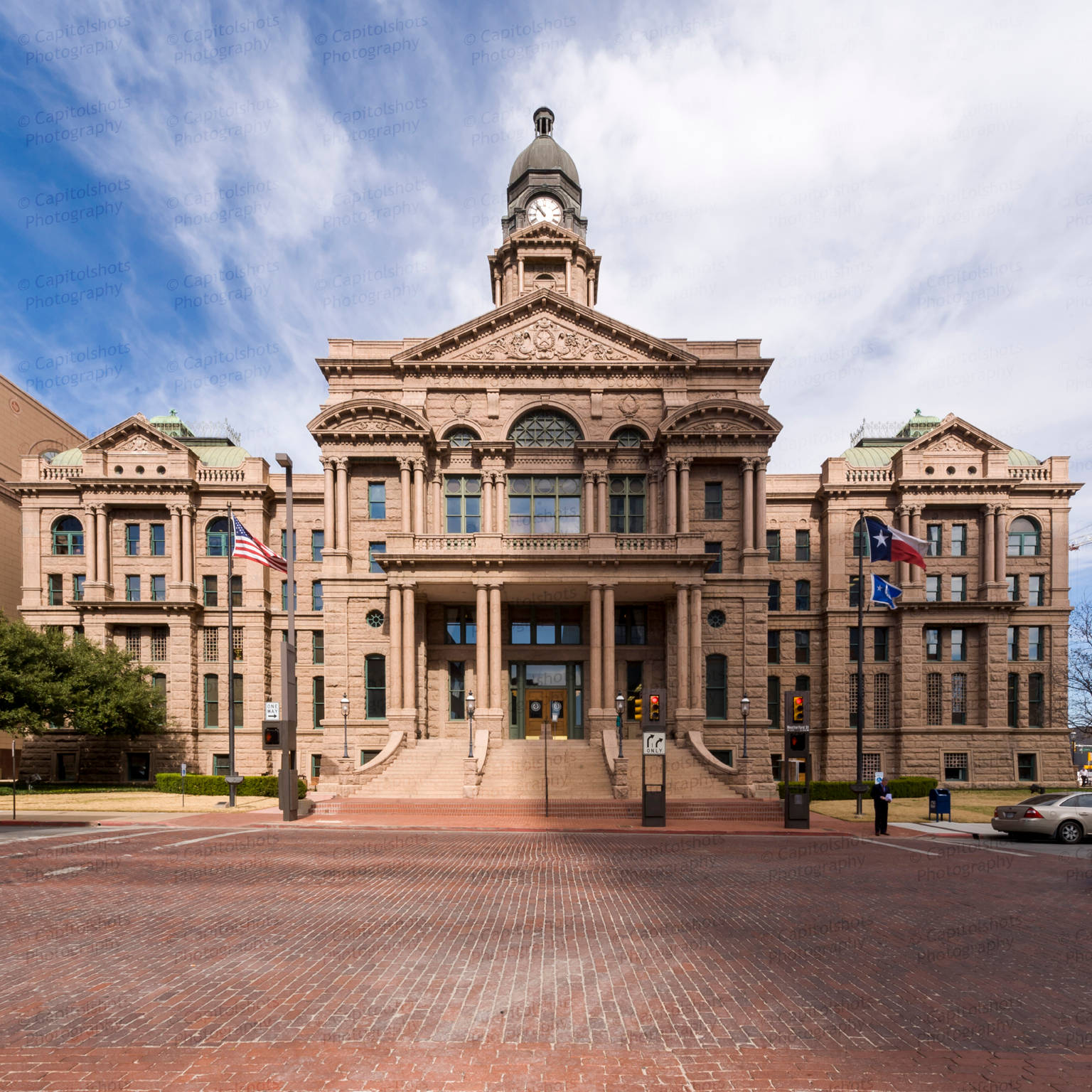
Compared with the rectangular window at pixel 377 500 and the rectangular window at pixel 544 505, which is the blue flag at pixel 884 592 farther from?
the rectangular window at pixel 377 500

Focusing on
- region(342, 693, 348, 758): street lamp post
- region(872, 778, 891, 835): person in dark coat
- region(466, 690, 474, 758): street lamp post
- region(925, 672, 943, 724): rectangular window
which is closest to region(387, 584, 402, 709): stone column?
region(342, 693, 348, 758): street lamp post

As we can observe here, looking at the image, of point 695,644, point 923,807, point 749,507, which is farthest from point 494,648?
point 923,807

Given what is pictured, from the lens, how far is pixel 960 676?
4066 cm

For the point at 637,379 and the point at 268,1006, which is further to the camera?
the point at 637,379

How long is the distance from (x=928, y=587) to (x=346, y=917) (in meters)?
39.9

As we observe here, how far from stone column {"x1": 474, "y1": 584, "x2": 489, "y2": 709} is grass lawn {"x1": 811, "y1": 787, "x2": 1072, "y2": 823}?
15238mm

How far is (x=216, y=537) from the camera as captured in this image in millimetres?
41531

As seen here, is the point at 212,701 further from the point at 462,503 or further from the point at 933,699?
the point at 933,699

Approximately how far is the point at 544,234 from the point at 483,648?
1209 inches

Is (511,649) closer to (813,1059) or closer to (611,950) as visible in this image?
(611,950)

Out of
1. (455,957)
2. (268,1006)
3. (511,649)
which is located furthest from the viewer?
(511,649)

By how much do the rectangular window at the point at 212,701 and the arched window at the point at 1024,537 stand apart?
48.2 m

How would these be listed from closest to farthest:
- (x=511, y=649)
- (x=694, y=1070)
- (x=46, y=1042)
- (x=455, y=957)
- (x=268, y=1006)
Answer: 1. (x=694, y=1070)
2. (x=46, y=1042)
3. (x=268, y=1006)
4. (x=455, y=957)
5. (x=511, y=649)

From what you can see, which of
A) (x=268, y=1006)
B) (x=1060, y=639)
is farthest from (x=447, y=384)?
(x=1060, y=639)
